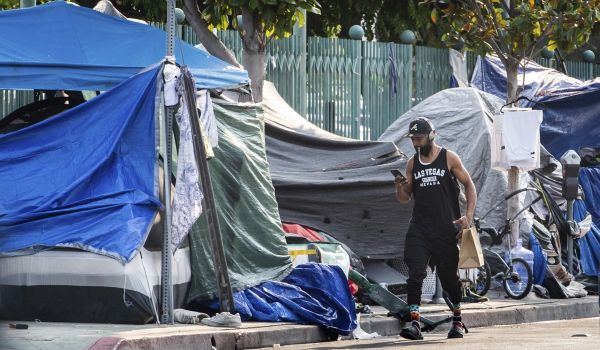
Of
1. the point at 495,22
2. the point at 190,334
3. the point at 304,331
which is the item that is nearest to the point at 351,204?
the point at 304,331

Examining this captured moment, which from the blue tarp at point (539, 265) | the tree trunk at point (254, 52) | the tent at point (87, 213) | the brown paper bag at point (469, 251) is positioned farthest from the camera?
the blue tarp at point (539, 265)

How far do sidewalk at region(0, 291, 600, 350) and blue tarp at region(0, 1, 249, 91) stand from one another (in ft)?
7.85

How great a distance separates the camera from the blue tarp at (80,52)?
12766 millimetres

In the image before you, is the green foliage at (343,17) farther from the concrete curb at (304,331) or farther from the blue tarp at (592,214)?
the concrete curb at (304,331)

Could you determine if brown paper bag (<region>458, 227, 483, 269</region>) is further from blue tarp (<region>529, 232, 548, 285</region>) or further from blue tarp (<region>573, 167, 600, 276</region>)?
blue tarp (<region>573, 167, 600, 276</region>)

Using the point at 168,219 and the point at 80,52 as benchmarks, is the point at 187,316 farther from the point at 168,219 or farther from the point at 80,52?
the point at 80,52

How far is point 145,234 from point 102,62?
1.95 meters

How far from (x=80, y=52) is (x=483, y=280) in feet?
19.0

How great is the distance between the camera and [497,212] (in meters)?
18.7

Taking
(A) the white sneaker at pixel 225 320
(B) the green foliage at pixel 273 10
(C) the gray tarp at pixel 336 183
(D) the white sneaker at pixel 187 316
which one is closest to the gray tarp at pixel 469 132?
(C) the gray tarp at pixel 336 183

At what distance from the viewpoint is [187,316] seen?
12172 mm

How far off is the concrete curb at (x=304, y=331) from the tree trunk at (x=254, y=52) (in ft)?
12.2

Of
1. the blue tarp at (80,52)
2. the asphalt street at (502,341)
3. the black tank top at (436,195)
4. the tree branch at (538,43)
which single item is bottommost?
the asphalt street at (502,341)

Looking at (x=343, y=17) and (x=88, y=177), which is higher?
(x=343, y=17)
